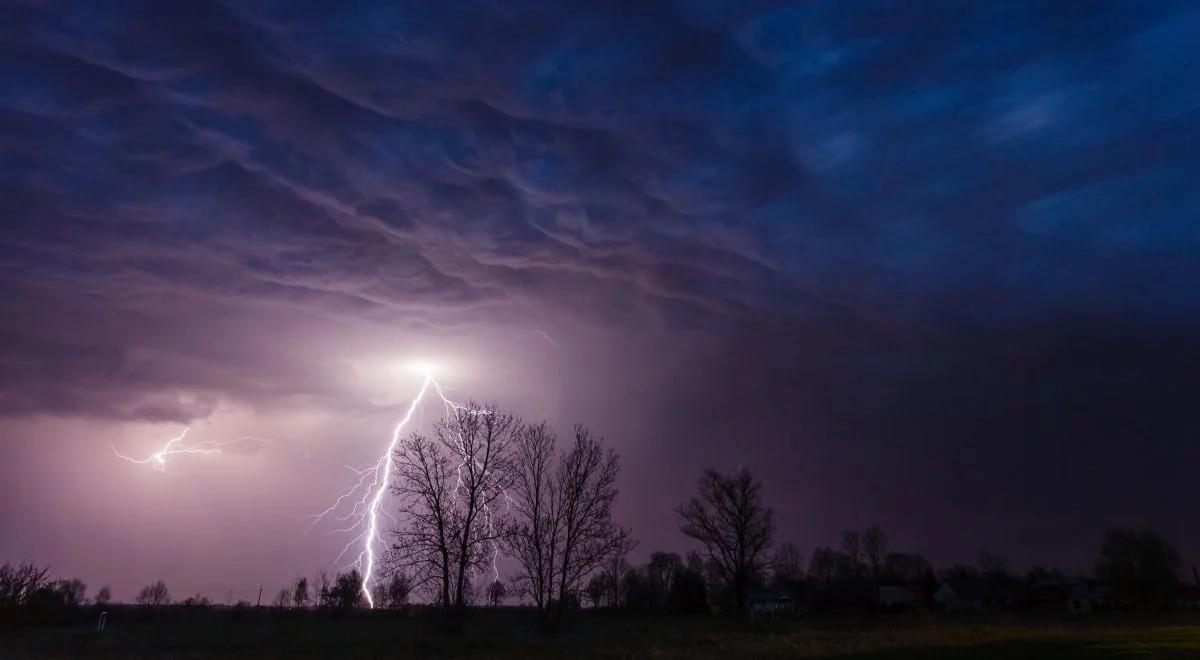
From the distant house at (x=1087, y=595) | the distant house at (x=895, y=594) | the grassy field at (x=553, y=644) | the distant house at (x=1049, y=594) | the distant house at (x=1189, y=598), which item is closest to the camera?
the grassy field at (x=553, y=644)

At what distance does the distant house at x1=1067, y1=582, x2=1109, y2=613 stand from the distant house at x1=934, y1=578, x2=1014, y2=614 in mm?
7433

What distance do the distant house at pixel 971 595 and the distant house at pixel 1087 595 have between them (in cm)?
743

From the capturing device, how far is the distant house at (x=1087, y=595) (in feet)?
309

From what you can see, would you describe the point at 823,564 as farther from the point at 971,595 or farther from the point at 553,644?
the point at 553,644

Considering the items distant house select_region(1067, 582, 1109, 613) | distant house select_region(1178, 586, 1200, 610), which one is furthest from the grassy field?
distant house select_region(1178, 586, 1200, 610)

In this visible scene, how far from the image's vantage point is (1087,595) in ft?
337

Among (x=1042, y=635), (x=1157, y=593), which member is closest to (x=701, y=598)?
(x=1042, y=635)

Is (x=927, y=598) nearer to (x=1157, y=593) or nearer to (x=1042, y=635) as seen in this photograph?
(x=1157, y=593)

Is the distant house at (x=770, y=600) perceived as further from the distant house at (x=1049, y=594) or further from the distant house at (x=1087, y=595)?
the distant house at (x=1087, y=595)

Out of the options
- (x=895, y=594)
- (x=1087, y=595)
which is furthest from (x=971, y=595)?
(x=1087, y=595)

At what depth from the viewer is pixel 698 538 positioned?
6806cm

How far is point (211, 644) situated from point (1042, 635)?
4134cm

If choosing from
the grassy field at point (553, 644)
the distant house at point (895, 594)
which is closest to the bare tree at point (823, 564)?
the distant house at point (895, 594)

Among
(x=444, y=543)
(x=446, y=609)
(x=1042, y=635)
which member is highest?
(x=444, y=543)
